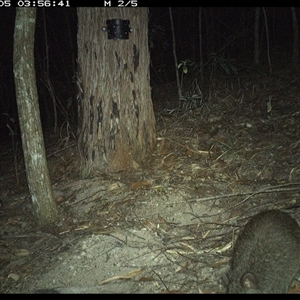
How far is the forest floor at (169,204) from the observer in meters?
3.78

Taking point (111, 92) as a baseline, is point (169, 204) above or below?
below

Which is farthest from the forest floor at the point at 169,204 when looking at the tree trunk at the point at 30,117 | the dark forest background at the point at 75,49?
the dark forest background at the point at 75,49

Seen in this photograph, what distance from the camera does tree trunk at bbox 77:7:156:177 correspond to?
17.3 ft

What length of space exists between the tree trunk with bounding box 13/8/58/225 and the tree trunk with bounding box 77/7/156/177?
88cm

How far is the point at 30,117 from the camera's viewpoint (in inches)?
178

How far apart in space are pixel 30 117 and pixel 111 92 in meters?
1.18

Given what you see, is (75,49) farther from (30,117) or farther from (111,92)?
(30,117)

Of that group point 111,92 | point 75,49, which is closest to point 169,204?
point 111,92

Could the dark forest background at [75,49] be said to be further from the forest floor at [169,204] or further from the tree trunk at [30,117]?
the tree trunk at [30,117]

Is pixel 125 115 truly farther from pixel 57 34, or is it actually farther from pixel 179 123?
pixel 57 34

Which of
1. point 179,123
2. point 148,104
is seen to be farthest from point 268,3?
point 148,104

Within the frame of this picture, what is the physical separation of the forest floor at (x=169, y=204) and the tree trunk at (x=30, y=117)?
0.27 meters

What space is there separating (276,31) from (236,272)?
11.5 metres

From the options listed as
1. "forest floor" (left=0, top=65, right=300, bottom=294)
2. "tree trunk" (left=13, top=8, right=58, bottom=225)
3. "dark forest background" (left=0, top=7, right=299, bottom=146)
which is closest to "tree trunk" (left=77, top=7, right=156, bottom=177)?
"forest floor" (left=0, top=65, right=300, bottom=294)
